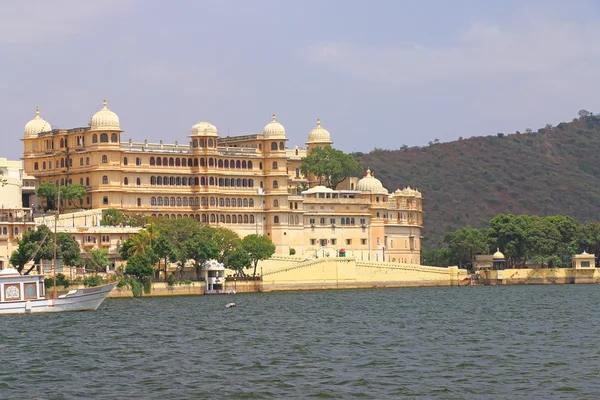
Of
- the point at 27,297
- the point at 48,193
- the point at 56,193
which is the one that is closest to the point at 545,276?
the point at 56,193

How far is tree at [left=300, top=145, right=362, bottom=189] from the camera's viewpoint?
132 m

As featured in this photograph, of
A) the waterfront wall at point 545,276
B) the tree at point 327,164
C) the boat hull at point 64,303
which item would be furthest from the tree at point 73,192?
the waterfront wall at point 545,276

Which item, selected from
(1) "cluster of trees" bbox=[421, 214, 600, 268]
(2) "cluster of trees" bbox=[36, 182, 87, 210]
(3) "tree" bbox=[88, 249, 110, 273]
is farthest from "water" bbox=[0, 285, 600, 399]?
(1) "cluster of trees" bbox=[421, 214, 600, 268]

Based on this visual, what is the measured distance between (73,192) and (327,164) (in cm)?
2841

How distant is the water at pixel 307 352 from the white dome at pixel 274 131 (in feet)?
135

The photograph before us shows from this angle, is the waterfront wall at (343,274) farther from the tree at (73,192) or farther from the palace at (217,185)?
the tree at (73,192)

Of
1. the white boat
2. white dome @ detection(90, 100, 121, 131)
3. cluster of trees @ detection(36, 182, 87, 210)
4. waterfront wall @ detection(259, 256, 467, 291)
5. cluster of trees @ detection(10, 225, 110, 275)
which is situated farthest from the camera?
white dome @ detection(90, 100, 121, 131)

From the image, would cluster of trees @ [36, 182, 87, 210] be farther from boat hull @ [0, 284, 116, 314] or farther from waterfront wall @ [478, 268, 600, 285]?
waterfront wall @ [478, 268, 600, 285]

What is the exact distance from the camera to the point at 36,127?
123 meters

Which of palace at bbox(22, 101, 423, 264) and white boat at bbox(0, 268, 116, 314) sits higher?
palace at bbox(22, 101, 423, 264)

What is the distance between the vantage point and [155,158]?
11769 cm

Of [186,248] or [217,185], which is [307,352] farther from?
[217,185]

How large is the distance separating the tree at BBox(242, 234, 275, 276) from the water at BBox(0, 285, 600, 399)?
23.3 meters

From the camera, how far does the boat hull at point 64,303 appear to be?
75.0 m
